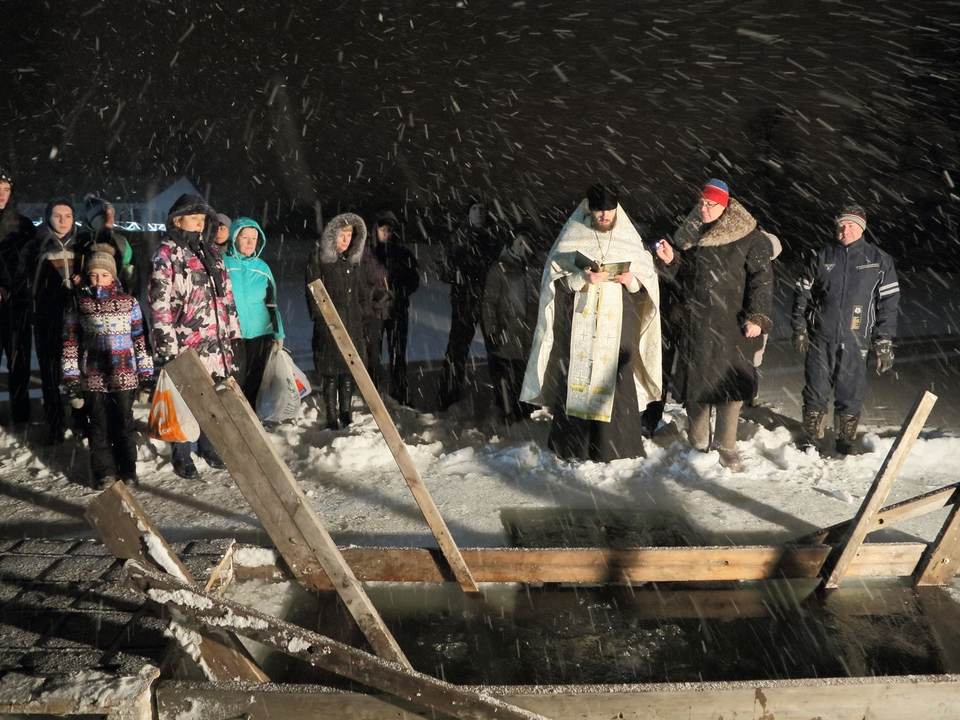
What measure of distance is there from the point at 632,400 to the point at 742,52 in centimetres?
1164

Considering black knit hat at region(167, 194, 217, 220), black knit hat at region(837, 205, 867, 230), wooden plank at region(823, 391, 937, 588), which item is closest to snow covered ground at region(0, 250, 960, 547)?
wooden plank at region(823, 391, 937, 588)

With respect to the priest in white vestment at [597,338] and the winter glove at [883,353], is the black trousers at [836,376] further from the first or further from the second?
the priest in white vestment at [597,338]

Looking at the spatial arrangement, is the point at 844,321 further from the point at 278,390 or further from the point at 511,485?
the point at 278,390

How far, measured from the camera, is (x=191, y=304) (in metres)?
4.84

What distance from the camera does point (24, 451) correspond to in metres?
5.53

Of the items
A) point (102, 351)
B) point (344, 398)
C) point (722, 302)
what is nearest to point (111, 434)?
point (102, 351)

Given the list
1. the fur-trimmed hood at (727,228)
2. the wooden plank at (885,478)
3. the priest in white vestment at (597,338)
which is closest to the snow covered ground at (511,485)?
the priest in white vestment at (597,338)

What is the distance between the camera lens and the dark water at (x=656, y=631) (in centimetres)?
302

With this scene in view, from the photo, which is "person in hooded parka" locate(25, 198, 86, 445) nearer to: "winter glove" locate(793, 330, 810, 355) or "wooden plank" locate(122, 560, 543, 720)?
"wooden plank" locate(122, 560, 543, 720)

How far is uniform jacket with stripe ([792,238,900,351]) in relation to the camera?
5.38 m

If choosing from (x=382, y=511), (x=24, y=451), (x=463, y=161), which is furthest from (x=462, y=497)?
(x=463, y=161)

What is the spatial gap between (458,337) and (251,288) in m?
1.95

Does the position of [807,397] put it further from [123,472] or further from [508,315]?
[123,472]

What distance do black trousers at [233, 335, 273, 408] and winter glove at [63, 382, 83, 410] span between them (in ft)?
3.57
